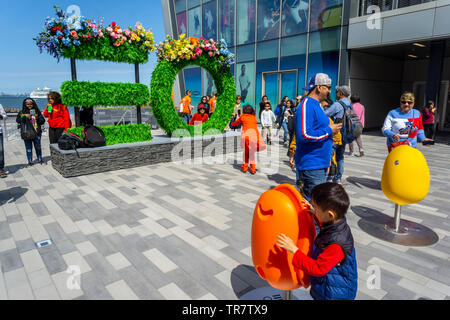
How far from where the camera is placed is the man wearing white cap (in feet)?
10.3

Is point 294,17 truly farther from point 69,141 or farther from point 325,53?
point 69,141

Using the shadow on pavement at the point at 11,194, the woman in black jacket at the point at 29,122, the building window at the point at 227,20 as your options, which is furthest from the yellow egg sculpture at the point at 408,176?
the building window at the point at 227,20

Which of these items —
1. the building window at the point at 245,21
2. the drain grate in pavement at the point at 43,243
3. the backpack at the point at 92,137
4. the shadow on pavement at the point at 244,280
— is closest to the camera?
the shadow on pavement at the point at 244,280

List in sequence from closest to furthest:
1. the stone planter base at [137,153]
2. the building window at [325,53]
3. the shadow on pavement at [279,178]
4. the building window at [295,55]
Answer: the shadow on pavement at [279,178] → the stone planter base at [137,153] → the building window at [325,53] → the building window at [295,55]

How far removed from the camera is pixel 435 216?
4781 mm

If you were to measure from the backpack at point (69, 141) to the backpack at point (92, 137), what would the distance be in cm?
18

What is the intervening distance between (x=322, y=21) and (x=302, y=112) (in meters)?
14.2

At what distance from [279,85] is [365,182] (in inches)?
469

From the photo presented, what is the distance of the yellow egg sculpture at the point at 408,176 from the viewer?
3816mm

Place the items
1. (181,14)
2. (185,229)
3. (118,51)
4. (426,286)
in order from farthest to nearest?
(181,14), (118,51), (185,229), (426,286)

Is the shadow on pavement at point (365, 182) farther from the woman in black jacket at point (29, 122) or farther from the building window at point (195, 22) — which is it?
the building window at point (195, 22)

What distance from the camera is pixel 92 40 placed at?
7.69 metres
